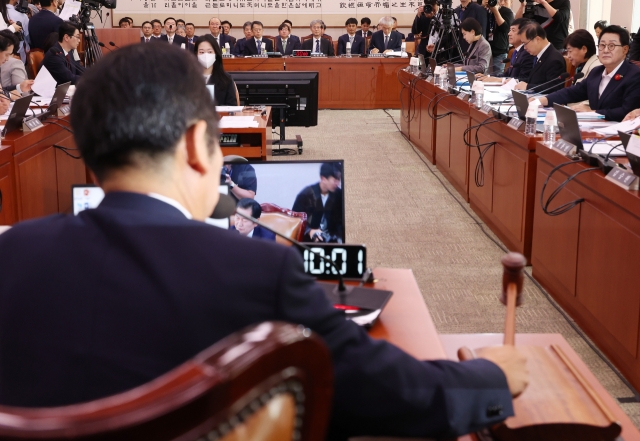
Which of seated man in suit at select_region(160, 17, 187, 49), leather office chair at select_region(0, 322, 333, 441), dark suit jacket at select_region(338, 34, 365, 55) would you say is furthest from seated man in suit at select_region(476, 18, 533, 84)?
seated man in suit at select_region(160, 17, 187, 49)

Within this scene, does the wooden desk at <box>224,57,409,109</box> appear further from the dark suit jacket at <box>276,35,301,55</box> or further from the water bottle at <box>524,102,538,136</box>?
the water bottle at <box>524,102,538,136</box>

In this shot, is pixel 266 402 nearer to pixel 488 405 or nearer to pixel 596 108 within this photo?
pixel 488 405

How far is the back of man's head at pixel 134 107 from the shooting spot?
806 millimetres

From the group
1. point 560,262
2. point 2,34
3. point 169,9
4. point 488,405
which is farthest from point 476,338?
point 169,9

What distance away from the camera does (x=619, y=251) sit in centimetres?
264

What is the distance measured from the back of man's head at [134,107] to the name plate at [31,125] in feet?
10.9

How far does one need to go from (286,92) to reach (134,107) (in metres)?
5.82

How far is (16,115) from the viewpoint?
3.81 metres

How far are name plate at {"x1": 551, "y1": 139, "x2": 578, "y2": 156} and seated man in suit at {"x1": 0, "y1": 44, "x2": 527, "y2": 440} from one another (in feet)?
8.15

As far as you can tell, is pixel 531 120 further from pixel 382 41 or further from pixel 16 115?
pixel 382 41

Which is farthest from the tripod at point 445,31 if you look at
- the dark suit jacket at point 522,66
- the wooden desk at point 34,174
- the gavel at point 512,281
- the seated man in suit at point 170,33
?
the gavel at point 512,281

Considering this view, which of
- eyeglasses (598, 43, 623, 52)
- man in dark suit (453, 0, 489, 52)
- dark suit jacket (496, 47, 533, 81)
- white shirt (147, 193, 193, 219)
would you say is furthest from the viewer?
man in dark suit (453, 0, 489, 52)

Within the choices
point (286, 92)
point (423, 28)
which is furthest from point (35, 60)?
point (423, 28)

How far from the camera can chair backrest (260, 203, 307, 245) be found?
206 centimetres
